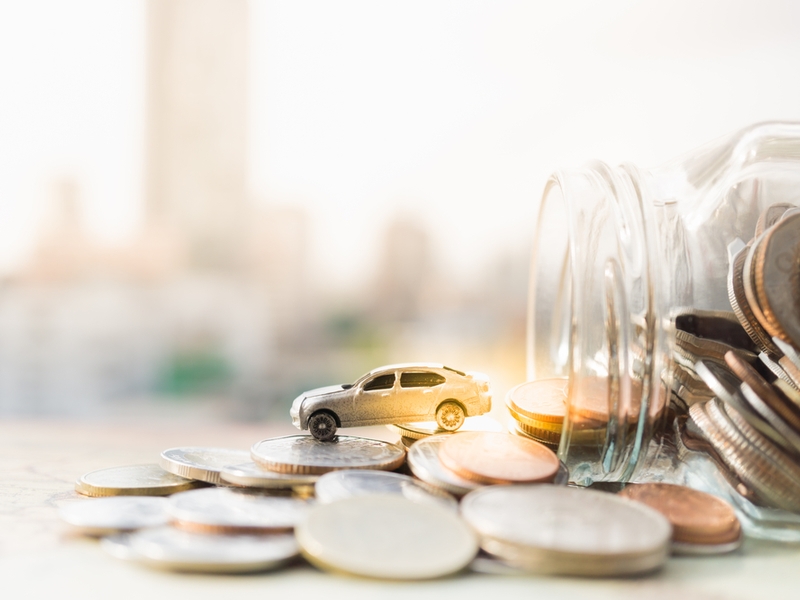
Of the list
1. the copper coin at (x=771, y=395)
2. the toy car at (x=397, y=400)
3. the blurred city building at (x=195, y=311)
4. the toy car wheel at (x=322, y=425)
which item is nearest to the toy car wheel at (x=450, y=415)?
the toy car at (x=397, y=400)

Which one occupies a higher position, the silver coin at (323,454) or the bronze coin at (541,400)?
the bronze coin at (541,400)

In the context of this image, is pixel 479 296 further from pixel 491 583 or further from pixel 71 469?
pixel 491 583

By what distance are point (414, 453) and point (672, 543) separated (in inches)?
11.5

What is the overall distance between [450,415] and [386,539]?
323mm

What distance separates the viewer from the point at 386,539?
1.91ft

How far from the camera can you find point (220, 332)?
2.77m

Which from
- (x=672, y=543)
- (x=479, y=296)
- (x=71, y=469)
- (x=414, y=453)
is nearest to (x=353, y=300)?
(x=479, y=296)

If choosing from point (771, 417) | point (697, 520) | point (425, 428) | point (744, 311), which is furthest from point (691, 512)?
point (425, 428)

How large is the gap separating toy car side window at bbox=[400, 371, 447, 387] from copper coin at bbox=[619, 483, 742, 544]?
27 cm

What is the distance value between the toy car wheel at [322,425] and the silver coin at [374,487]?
0.46 feet

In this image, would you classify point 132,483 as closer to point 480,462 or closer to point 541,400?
point 480,462

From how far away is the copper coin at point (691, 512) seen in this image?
65cm

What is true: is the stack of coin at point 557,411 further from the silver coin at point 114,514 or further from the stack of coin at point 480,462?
the silver coin at point 114,514

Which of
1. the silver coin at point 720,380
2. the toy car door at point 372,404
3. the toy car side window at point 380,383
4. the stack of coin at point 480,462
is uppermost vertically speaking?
the silver coin at point 720,380
